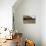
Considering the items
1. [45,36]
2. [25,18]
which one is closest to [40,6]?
[25,18]

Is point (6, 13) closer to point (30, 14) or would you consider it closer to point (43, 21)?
point (30, 14)

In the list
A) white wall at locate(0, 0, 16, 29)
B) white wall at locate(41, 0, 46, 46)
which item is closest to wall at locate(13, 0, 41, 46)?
white wall at locate(41, 0, 46, 46)

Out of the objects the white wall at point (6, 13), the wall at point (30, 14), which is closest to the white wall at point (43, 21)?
the wall at point (30, 14)

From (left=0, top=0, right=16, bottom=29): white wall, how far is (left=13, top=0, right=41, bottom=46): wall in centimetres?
94

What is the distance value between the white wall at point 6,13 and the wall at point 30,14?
0.94 m

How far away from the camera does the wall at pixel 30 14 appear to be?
16.2 feet

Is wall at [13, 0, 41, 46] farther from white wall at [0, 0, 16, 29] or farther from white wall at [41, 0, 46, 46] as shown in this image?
white wall at [0, 0, 16, 29]

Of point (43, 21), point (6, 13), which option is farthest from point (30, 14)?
point (6, 13)

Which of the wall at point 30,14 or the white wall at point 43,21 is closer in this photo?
the white wall at point 43,21

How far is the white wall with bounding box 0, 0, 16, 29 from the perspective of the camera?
391 cm

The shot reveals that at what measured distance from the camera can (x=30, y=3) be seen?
4988 millimetres

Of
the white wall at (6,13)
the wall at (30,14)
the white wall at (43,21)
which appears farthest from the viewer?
the wall at (30,14)

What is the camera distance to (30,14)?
4.99 m

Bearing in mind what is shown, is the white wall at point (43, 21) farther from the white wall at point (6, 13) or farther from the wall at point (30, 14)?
the white wall at point (6, 13)
